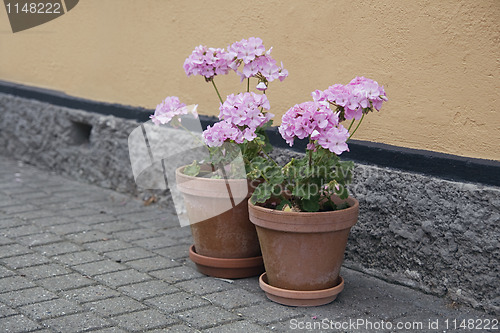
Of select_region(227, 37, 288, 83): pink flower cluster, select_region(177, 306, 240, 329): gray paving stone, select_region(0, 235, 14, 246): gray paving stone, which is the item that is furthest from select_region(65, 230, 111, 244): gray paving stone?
select_region(227, 37, 288, 83): pink flower cluster

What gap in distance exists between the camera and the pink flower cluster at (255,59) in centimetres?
353

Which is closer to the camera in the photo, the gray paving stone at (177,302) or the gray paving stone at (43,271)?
the gray paving stone at (177,302)

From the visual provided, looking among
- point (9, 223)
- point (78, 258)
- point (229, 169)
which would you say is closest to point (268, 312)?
point (229, 169)

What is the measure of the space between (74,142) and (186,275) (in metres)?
2.49

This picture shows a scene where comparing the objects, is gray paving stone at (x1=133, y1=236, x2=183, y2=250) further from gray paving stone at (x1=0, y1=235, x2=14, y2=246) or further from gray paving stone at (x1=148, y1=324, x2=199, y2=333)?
gray paving stone at (x1=148, y1=324, x2=199, y2=333)

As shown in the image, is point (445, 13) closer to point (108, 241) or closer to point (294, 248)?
point (294, 248)

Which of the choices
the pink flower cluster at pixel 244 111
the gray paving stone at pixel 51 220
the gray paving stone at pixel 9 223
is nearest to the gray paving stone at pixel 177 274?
the pink flower cluster at pixel 244 111

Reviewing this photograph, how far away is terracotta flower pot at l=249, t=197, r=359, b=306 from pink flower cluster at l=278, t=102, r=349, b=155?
33 cm

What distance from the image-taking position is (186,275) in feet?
12.4

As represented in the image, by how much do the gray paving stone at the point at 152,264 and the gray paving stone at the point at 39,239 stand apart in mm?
623

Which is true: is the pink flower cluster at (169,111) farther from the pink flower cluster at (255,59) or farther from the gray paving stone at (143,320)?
the gray paving stone at (143,320)

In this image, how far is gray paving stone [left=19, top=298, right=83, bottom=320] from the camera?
126 inches

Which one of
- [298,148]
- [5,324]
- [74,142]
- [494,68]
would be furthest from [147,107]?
[494,68]

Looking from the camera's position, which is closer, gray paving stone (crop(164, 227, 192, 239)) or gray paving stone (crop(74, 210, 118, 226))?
gray paving stone (crop(164, 227, 192, 239))
